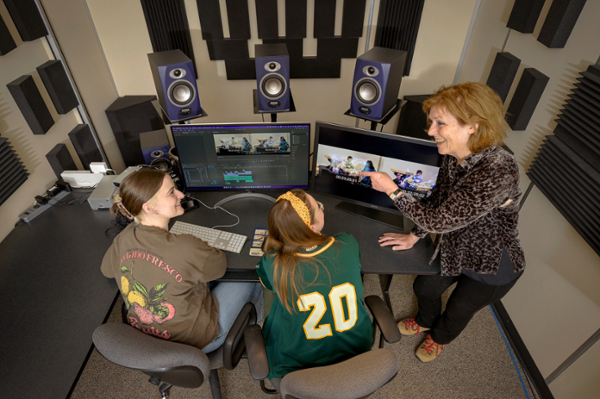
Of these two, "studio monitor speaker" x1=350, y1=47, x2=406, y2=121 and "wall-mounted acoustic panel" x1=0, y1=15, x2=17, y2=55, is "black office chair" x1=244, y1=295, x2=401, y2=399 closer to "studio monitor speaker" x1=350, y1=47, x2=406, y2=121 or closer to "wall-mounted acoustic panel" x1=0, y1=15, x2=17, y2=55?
"studio monitor speaker" x1=350, y1=47, x2=406, y2=121

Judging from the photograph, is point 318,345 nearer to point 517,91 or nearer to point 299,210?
point 299,210

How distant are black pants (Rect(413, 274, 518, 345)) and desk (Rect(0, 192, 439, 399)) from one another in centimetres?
19

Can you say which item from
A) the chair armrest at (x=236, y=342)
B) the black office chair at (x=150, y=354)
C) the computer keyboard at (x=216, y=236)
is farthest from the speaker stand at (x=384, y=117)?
the black office chair at (x=150, y=354)

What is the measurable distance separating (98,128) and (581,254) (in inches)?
127

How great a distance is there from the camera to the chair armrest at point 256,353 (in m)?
1.30

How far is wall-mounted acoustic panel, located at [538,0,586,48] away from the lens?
1.68 meters

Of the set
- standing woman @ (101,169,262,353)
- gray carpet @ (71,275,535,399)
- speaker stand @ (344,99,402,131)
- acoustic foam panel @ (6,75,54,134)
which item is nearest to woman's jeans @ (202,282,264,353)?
standing woman @ (101,169,262,353)

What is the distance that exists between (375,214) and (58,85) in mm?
2196

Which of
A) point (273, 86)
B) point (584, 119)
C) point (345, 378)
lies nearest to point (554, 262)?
point (584, 119)

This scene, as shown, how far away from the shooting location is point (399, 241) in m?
1.70

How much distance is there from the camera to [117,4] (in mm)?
2625

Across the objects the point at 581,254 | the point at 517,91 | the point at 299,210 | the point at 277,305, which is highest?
the point at 517,91

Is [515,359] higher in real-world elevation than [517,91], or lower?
lower

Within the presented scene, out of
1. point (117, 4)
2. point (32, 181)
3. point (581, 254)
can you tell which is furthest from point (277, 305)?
point (117, 4)
